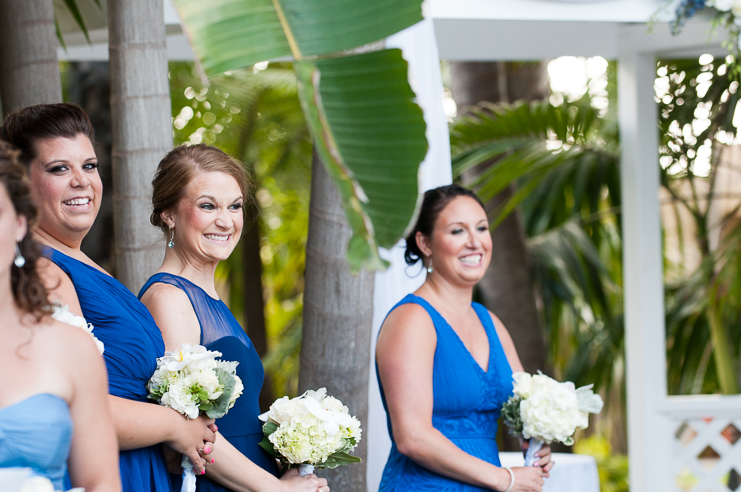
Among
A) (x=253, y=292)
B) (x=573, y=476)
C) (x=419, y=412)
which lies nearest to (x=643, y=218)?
(x=573, y=476)

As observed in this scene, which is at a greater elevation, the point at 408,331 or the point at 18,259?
the point at 18,259

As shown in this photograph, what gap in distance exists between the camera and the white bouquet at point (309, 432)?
2.09 metres

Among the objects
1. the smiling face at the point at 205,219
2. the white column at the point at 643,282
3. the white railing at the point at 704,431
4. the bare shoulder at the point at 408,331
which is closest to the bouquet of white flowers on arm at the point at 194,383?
the smiling face at the point at 205,219

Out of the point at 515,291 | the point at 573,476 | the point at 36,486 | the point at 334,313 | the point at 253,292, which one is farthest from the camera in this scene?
the point at 253,292

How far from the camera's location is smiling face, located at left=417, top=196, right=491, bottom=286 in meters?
2.73

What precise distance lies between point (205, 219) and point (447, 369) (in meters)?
0.98

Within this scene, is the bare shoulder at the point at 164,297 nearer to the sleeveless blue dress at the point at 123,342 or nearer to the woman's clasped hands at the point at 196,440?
the sleeveless blue dress at the point at 123,342

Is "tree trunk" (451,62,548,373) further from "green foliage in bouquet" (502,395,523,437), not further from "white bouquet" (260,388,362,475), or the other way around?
"white bouquet" (260,388,362,475)

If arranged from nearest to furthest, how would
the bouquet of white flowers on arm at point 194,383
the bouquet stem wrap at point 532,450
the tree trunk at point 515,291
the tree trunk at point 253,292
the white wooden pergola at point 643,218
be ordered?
the bouquet of white flowers on arm at point 194,383 < the bouquet stem wrap at point 532,450 < the white wooden pergola at point 643,218 < the tree trunk at point 515,291 < the tree trunk at point 253,292

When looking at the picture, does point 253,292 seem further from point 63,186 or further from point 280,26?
point 280,26

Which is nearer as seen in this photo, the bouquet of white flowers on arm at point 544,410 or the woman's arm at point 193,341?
the woman's arm at point 193,341

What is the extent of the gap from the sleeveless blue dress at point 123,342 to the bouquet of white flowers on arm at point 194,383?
50 mm

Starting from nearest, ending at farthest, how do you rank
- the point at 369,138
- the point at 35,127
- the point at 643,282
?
the point at 369,138 → the point at 35,127 → the point at 643,282

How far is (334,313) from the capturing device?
282cm
